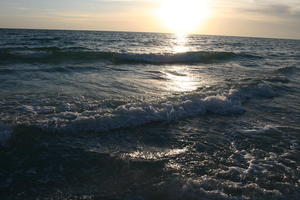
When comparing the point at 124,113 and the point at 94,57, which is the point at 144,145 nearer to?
the point at 124,113

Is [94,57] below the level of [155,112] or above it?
above

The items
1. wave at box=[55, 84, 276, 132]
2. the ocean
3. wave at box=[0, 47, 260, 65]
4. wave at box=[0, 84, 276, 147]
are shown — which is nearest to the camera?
the ocean

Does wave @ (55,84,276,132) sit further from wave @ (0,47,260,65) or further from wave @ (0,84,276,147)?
wave @ (0,47,260,65)

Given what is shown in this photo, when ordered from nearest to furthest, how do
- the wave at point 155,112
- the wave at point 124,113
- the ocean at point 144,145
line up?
1. the ocean at point 144,145
2. the wave at point 124,113
3. the wave at point 155,112

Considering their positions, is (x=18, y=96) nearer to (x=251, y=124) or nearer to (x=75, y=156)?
(x=75, y=156)

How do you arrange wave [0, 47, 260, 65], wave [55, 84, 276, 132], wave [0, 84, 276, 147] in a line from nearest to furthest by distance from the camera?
wave [0, 84, 276, 147] < wave [55, 84, 276, 132] < wave [0, 47, 260, 65]

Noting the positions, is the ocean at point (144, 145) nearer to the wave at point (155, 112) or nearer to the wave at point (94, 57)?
the wave at point (155, 112)

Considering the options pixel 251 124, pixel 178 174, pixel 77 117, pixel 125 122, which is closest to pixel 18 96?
pixel 77 117

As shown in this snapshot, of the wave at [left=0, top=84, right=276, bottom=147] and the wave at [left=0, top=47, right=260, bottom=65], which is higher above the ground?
the wave at [left=0, top=47, right=260, bottom=65]

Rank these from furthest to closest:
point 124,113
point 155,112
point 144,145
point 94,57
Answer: point 94,57
point 155,112
point 124,113
point 144,145

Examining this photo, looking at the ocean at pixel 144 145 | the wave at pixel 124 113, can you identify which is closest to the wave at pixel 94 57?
the ocean at pixel 144 145

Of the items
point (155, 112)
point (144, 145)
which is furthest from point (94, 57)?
point (144, 145)

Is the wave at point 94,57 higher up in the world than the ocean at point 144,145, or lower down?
higher up

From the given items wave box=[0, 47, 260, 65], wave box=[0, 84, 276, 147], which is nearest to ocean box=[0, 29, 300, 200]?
wave box=[0, 84, 276, 147]
